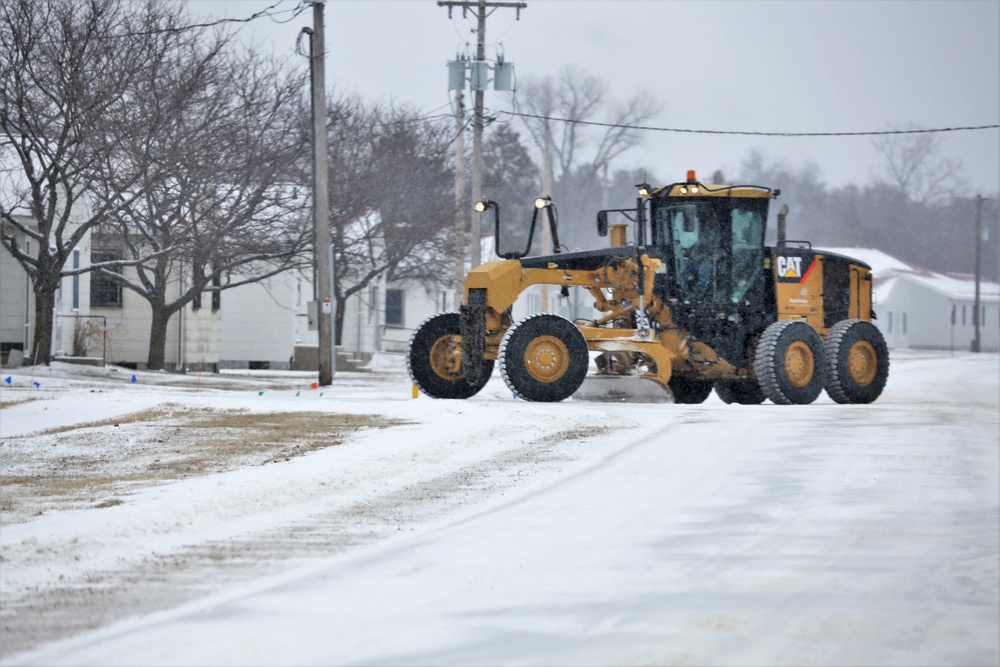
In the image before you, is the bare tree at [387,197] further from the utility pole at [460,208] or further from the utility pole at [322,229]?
the utility pole at [322,229]

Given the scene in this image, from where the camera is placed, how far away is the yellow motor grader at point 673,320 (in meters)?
18.4

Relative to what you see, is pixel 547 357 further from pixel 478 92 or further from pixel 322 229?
pixel 478 92

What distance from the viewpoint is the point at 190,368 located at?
3778cm

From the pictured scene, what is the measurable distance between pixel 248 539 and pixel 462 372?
38.2ft

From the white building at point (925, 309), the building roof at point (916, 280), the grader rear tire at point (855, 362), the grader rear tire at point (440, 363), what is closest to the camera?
the grader rear tire at point (440, 363)

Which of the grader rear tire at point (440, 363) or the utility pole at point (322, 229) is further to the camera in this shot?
the utility pole at point (322, 229)

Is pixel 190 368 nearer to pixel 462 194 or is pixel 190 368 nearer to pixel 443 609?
pixel 462 194

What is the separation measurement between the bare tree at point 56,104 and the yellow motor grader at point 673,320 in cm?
1017

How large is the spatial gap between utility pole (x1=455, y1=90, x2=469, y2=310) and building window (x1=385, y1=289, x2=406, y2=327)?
31.3 feet

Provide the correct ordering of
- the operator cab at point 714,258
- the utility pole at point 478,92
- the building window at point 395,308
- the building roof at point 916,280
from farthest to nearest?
the building roof at point 916,280, the building window at point 395,308, the utility pole at point 478,92, the operator cab at point 714,258

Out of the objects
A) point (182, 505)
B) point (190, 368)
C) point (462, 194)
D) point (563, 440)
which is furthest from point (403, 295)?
point (182, 505)

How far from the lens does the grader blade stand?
18.3 metres

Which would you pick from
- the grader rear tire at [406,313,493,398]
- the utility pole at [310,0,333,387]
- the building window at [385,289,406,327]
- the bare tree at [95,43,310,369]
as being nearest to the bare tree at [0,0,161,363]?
the bare tree at [95,43,310,369]

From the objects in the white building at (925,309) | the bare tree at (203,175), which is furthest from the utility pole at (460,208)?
the white building at (925,309)
